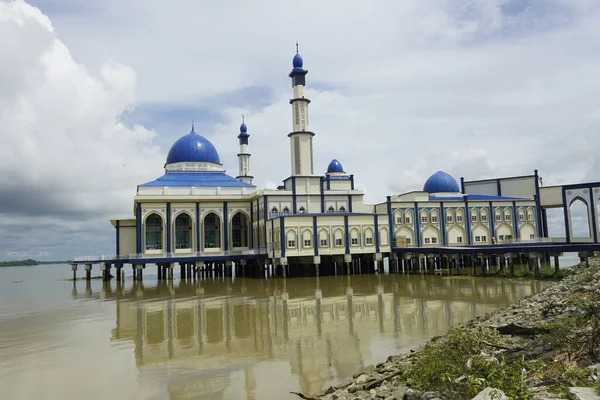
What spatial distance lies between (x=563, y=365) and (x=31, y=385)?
33.7 feet

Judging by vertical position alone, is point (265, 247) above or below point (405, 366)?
above

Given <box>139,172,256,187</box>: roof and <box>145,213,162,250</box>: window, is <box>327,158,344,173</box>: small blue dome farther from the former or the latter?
<box>145,213,162,250</box>: window

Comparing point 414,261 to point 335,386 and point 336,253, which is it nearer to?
point 336,253

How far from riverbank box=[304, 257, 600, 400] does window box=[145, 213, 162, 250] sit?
38239 mm

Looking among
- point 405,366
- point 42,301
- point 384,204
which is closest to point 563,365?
point 405,366

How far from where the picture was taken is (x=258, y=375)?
1055cm

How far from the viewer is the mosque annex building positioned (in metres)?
40.6

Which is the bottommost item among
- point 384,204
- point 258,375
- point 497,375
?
point 258,375

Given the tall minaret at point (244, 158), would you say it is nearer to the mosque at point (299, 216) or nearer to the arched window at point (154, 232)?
the mosque at point (299, 216)

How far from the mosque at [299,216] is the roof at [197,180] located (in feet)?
0.32

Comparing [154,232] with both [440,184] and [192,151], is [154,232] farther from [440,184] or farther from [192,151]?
Result: [440,184]

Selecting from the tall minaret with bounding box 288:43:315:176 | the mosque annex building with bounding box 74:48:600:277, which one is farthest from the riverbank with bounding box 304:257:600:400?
the tall minaret with bounding box 288:43:315:176

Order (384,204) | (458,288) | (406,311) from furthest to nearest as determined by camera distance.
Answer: (384,204)
(458,288)
(406,311)

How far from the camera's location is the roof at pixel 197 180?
46.4 metres
